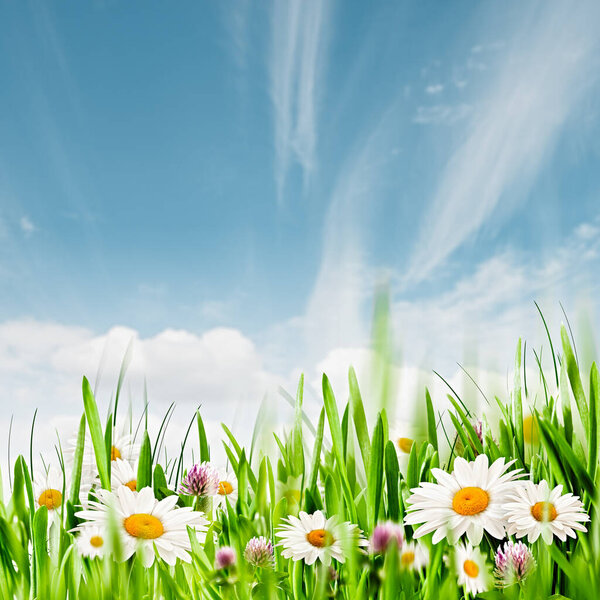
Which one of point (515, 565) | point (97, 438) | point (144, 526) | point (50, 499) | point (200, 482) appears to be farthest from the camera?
point (50, 499)

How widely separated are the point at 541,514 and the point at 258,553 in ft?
2.62

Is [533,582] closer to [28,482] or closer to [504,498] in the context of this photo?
[504,498]

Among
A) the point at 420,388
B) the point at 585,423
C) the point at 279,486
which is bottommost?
the point at 279,486

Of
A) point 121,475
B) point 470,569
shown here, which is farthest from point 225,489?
point 470,569

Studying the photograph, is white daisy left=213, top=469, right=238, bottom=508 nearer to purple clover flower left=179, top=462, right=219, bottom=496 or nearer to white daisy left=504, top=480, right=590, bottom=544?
purple clover flower left=179, top=462, right=219, bottom=496

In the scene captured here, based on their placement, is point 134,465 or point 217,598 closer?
point 217,598

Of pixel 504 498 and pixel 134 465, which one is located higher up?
pixel 134 465

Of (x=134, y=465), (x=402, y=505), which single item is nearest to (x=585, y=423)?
(x=402, y=505)

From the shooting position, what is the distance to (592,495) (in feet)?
5.97

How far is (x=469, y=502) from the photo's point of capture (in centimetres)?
170

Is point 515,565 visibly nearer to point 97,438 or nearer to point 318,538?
point 318,538

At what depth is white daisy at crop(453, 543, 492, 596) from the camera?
1681 mm

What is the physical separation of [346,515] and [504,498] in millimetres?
487

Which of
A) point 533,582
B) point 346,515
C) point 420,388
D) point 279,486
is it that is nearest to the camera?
point 533,582
